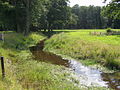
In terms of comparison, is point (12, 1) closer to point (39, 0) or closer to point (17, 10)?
point (17, 10)

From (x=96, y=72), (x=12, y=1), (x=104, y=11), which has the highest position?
(x=12, y=1)

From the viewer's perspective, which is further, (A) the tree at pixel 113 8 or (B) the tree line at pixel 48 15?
(B) the tree line at pixel 48 15

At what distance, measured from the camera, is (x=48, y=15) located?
64.0m

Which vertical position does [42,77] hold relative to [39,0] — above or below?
below

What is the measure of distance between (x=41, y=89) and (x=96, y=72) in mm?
6034

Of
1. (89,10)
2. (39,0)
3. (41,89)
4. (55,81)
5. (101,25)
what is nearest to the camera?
(41,89)

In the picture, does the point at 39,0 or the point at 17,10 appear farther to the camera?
the point at 39,0

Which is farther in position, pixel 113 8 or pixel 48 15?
pixel 48 15

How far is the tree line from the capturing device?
110 ft

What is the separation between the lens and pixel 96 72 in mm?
13156

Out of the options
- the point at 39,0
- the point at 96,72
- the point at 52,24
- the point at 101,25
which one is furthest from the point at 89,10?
the point at 96,72

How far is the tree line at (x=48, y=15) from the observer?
33.4 m

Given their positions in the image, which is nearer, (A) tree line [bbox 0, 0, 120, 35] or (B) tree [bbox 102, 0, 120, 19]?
(B) tree [bbox 102, 0, 120, 19]

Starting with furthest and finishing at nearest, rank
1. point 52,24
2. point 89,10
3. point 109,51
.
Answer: point 89,10 → point 52,24 → point 109,51
